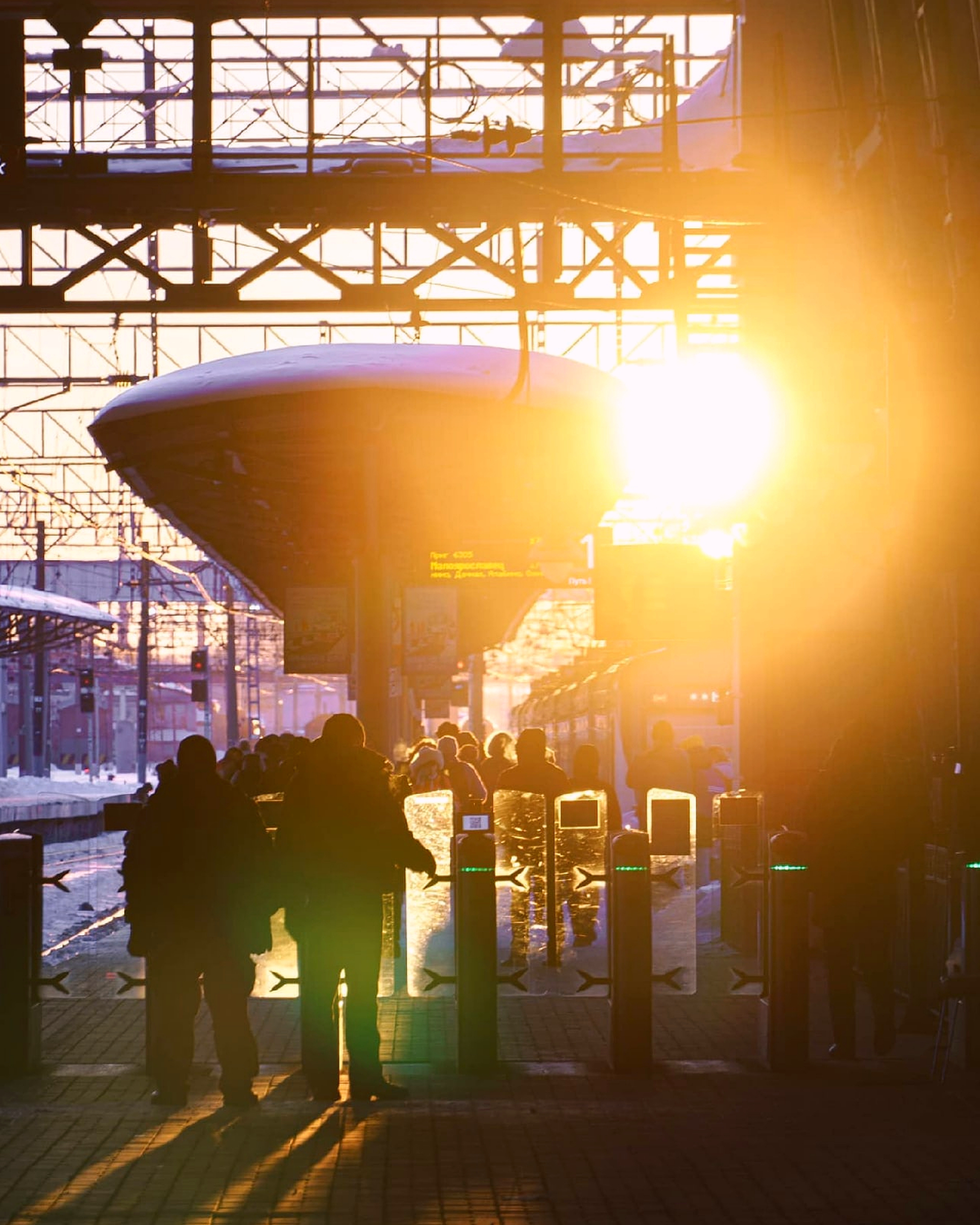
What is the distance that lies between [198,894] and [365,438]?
12707 millimetres

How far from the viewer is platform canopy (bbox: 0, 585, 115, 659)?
44.0m

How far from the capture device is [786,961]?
9.26m

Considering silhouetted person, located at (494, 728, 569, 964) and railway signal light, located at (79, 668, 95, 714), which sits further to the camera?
railway signal light, located at (79, 668, 95, 714)

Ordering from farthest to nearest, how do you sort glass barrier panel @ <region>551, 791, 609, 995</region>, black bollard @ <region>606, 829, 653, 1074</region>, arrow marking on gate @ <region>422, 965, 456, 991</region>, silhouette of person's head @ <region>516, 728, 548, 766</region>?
silhouette of person's head @ <region>516, 728, 548, 766</region> < glass barrier panel @ <region>551, 791, 609, 995</region> < arrow marking on gate @ <region>422, 965, 456, 991</region> < black bollard @ <region>606, 829, 653, 1074</region>

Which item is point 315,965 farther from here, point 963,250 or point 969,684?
point 963,250

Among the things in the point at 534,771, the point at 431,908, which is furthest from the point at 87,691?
the point at 431,908

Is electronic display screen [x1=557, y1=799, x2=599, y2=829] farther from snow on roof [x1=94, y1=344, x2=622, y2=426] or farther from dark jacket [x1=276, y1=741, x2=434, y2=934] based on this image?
snow on roof [x1=94, y1=344, x2=622, y2=426]

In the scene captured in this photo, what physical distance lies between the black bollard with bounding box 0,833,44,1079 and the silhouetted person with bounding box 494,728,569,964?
261 centimetres

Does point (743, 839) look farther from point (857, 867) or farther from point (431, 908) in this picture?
point (857, 867)

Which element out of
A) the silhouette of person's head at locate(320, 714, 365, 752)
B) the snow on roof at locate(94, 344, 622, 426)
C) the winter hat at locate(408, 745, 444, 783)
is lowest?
the winter hat at locate(408, 745, 444, 783)

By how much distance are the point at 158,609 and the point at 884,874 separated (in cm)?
7678

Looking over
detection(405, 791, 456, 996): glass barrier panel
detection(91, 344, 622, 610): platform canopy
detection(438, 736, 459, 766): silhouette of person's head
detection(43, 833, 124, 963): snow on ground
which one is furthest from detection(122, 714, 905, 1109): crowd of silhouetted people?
detection(438, 736, 459, 766): silhouette of person's head

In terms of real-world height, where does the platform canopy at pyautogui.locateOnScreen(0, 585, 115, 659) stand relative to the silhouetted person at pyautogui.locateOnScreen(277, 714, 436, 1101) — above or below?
above

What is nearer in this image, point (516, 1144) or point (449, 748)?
point (516, 1144)
